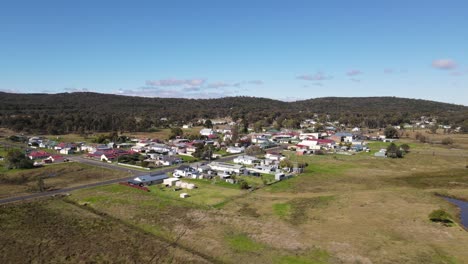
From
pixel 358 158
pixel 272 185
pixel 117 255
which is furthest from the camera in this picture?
pixel 358 158

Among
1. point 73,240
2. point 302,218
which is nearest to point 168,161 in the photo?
point 73,240

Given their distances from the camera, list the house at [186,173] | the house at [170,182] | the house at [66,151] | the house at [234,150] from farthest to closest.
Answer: the house at [234,150], the house at [66,151], the house at [186,173], the house at [170,182]

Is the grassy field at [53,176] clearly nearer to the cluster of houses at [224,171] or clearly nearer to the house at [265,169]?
the cluster of houses at [224,171]

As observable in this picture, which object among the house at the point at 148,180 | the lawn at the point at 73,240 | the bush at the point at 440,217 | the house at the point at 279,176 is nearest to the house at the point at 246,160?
the house at the point at 279,176

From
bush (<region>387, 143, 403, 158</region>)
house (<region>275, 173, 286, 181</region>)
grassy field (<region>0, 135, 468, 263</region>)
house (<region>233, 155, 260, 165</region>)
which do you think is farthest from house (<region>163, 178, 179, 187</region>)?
bush (<region>387, 143, 403, 158</region>)

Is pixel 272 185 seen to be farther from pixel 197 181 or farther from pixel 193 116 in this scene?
pixel 193 116

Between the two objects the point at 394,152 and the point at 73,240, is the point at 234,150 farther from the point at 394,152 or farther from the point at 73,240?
the point at 73,240

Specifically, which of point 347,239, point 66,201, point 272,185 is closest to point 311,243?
point 347,239
